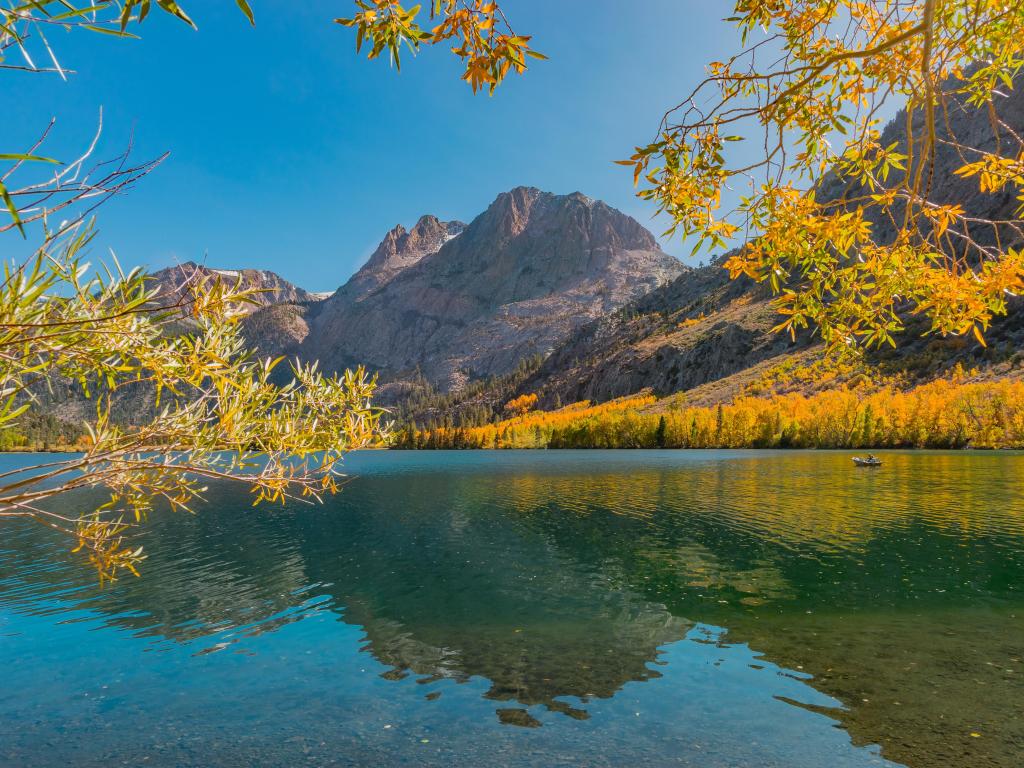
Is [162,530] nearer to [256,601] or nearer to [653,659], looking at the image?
[256,601]

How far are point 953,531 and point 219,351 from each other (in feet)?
131

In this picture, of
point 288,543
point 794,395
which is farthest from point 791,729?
point 794,395

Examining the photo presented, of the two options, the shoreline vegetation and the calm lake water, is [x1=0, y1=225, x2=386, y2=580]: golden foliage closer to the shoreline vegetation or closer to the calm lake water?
the calm lake water

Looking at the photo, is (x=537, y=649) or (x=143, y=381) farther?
(x=537, y=649)

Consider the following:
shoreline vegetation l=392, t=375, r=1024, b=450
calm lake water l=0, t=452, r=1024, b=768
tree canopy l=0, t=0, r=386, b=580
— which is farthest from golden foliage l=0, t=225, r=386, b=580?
shoreline vegetation l=392, t=375, r=1024, b=450

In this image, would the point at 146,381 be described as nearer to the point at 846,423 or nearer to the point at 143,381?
the point at 143,381

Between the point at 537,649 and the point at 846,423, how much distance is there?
129742 mm

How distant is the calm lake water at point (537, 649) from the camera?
38.0ft

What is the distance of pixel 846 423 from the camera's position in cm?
12169

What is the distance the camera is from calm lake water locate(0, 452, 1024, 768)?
11578mm

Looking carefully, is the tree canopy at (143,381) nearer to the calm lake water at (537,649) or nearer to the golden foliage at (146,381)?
the golden foliage at (146,381)

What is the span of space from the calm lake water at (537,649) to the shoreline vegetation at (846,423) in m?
87.3

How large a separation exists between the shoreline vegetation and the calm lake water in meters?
87.3

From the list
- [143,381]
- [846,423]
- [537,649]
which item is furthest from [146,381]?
[846,423]
